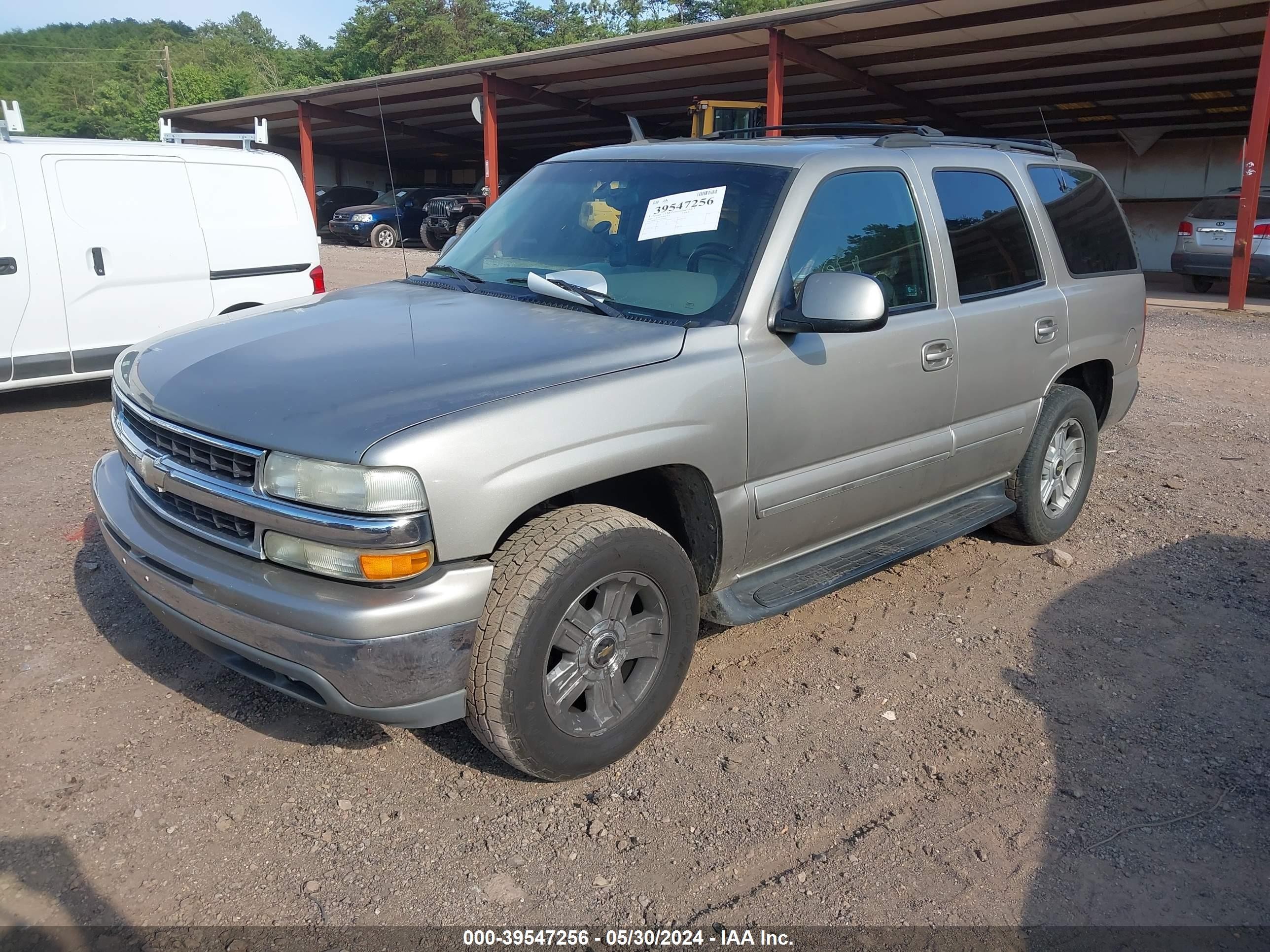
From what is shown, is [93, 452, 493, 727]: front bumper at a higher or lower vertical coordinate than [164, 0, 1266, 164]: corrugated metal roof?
lower

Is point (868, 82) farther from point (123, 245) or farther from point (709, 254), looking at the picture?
point (709, 254)

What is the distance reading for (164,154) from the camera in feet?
24.2

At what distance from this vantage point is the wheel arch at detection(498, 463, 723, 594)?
10.5 feet

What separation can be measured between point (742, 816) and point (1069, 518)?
3.11 meters

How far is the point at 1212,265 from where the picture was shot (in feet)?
50.4

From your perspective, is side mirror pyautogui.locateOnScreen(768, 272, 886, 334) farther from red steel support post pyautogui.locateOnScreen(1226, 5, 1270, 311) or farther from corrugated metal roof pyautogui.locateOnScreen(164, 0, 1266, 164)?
corrugated metal roof pyautogui.locateOnScreen(164, 0, 1266, 164)

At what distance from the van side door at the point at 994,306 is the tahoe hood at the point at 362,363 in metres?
1.59

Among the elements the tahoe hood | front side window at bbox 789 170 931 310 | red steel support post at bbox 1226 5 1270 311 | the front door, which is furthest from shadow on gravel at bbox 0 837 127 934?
red steel support post at bbox 1226 5 1270 311

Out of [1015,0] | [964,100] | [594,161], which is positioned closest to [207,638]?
[594,161]

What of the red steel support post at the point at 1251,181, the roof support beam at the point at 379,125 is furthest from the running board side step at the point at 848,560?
the roof support beam at the point at 379,125

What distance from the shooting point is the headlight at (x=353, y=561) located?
2535 mm

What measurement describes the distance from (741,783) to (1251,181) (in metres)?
14.0

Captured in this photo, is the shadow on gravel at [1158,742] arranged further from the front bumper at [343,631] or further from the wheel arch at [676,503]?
the front bumper at [343,631]

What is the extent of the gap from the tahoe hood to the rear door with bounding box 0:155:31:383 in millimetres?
3834
